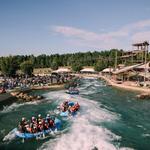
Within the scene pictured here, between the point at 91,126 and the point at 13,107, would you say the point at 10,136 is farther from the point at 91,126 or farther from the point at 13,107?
the point at 13,107

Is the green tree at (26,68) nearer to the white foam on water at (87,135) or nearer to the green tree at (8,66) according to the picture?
the green tree at (8,66)

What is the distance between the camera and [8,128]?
3572 centimetres

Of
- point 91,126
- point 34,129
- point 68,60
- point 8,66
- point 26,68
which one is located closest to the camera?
point 34,129

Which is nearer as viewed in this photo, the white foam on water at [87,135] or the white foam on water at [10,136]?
the white foam on water at [87,135]

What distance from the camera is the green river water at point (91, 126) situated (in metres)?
29.2

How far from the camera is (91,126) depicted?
118 feet

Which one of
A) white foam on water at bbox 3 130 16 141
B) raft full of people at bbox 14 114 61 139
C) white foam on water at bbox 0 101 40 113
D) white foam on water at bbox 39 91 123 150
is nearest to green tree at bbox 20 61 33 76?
white foam on water at bbox 0 101 40 113

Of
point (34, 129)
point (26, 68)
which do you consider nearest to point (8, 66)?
point (26, 68)

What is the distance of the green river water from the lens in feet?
95.9

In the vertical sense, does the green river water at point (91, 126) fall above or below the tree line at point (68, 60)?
below

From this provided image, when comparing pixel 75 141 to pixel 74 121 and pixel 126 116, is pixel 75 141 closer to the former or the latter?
pixel 74 121

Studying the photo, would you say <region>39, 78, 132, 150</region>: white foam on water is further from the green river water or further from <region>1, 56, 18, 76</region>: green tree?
<region>1, 56, 18, 76</region>: green tree

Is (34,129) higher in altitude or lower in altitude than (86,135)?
higher

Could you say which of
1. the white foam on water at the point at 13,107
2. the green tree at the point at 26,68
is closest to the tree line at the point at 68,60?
the green tree at the point at 26,68
